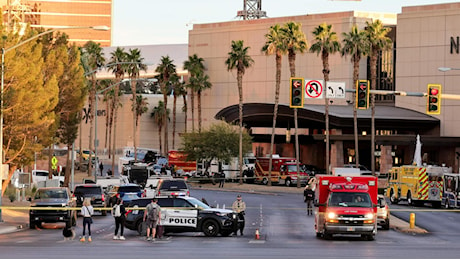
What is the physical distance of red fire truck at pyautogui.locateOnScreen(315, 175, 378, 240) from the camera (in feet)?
115

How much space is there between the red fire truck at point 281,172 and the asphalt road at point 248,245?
44399 millimetres

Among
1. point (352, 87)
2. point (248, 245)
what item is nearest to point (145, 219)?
point (248, 245)

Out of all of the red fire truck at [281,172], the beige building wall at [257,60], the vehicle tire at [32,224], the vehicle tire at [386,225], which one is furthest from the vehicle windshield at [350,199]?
the beige building wall at [257,60]

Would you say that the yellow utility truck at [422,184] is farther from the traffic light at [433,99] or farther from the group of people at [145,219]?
the group of people at [145,219]

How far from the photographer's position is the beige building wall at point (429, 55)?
112 m

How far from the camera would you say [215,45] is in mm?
140125

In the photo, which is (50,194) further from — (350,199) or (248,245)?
(350,199)

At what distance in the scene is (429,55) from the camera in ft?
372

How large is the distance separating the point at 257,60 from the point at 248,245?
4005 inches

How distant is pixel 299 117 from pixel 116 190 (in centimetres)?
6052

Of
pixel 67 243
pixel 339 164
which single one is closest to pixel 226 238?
pixel 67 243

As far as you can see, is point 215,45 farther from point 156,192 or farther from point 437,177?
point 156,192

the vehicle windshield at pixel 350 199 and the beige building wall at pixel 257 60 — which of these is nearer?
the vehicle windshield at pixel 350 199

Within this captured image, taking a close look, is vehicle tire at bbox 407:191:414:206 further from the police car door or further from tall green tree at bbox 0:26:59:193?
the police car door
